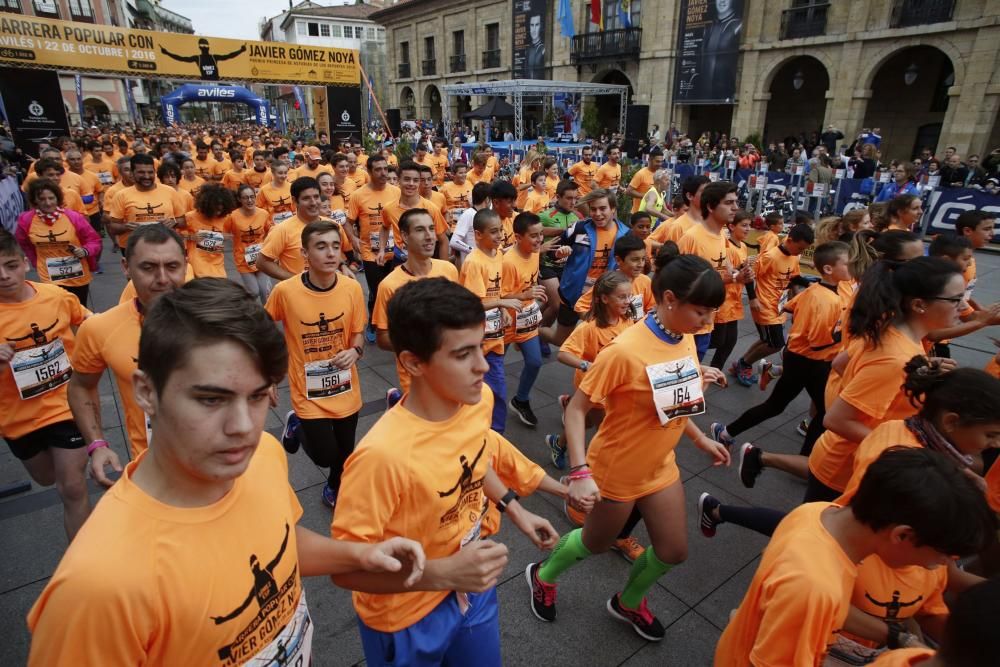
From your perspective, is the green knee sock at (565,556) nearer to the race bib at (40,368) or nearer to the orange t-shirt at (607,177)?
the race bib at (40,368)

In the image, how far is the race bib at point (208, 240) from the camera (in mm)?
6215

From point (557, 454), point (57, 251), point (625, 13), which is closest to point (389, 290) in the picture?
point (557, 454)

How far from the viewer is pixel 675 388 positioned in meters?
2.76

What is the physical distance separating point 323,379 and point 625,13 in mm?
29575

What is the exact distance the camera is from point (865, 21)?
20.2m

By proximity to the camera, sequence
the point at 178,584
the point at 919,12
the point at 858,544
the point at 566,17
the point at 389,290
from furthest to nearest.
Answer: the point at 566,17, the point at 919,12, the point at 389,290, the point at 858,544, the point at 178,584

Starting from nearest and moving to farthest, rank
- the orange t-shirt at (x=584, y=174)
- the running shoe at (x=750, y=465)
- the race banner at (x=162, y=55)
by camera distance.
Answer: the running shoe at (x=750, y=465), the orange t-shirt at (x=584, y=174), the race banner at (x=162, y=55)

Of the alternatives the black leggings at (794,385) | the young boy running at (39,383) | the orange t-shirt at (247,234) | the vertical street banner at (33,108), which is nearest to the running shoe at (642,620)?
the black leggings at (794,385)

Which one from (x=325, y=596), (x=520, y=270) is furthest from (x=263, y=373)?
(x=520, y=270)

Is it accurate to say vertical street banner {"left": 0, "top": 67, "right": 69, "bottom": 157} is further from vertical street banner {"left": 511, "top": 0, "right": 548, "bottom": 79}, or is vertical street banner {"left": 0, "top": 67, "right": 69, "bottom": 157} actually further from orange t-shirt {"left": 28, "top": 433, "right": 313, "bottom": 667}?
vertical street banner {"left": 511, "top": 0, "right": 548, "bottom": 79}

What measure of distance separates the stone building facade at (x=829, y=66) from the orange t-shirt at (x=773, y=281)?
18498mm

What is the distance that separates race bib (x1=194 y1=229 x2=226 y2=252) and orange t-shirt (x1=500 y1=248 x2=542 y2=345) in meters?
3.49

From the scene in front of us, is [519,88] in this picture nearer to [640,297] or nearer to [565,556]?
[640,297]

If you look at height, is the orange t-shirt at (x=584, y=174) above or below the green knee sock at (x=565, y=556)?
above
